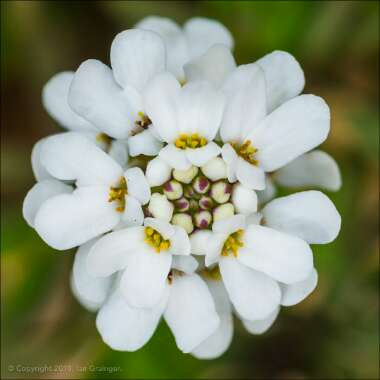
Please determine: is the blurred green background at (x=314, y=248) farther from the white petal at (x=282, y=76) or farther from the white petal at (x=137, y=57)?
the white petal at (x=137, y=57)

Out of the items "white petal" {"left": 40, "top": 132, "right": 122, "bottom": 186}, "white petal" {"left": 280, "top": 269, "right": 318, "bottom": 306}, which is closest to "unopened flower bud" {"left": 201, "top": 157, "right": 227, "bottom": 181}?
"white petal" {"left": 40, "top": 132, "right": 122, "bottom": 186}

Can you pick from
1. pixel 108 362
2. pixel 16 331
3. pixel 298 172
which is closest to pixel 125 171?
pixel 298 172

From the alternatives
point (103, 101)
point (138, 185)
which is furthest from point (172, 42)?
point (138, 185)

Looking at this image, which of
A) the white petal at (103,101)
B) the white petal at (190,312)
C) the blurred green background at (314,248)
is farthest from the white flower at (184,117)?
the blurred green background at (314,248)

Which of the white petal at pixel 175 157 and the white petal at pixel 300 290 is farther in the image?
the white petal at pixel 300 290

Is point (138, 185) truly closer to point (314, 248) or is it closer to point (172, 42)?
point (172, 42)

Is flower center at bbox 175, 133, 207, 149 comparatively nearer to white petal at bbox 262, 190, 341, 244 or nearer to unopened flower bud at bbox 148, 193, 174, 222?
unopened flower bud at bbox 148, 193, 174, 222

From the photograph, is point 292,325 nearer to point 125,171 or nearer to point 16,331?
point 16,331
